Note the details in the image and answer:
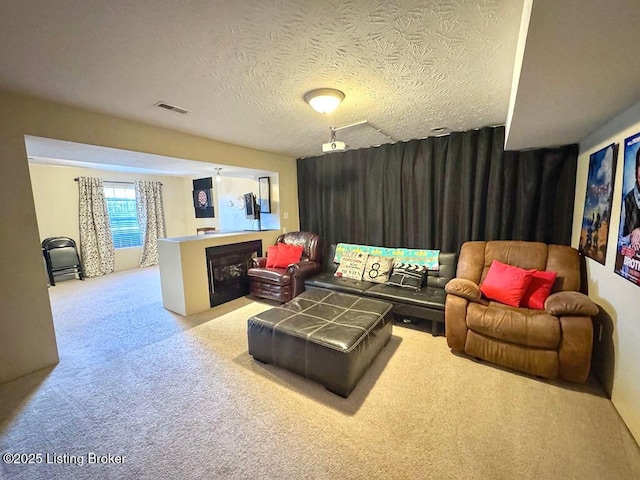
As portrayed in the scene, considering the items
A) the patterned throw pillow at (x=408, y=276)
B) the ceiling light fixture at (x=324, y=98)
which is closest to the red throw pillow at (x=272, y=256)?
the patterned throw pillow at (x=408, y=276)

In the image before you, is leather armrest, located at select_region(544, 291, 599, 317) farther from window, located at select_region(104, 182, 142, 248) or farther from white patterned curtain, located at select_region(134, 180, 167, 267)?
window, located at select_region(104, 182, 142, 248)

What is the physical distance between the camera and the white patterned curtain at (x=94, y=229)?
5340 millimetres

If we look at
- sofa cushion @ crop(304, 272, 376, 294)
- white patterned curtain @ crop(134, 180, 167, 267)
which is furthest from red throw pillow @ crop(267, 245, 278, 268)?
white patterned curtain @ crop(134, 180, 167, 267)

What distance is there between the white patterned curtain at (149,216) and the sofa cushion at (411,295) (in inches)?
218

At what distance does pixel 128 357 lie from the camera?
2463mm

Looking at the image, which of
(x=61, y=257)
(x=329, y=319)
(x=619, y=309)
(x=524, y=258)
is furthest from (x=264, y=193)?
(x=619, y=309)

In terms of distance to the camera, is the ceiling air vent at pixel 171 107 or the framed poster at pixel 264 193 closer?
the ceiling air vent at pixel 171 107

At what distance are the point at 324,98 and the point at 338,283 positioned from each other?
2.19 meters

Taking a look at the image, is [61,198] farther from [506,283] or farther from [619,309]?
[619,309]

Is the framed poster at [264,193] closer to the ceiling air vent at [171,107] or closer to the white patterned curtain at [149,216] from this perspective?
the ceiling air vent at [171,107]

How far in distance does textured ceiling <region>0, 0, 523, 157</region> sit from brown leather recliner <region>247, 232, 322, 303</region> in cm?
205

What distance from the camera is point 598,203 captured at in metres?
2.09

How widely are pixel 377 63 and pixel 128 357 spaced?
3.22 metres

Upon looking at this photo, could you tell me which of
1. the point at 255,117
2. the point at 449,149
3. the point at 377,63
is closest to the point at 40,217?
the point at 255,117
